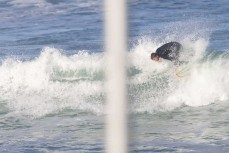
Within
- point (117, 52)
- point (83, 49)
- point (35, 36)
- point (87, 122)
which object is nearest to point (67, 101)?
point (87, 122)

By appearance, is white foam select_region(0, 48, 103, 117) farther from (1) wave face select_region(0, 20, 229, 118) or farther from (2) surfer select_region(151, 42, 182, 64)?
(2) surfer select_region(151, 42, 182, 64)

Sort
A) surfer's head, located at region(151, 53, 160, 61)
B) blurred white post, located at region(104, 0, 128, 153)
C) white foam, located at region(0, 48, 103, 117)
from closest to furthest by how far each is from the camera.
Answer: blurred white post, located at region(104, 0, 128, 153) < surfer's head, located at region(151, 53, 160, 61) < white foam, located at region(0, 48, 103, 117)

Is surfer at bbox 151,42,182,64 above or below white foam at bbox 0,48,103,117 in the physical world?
above

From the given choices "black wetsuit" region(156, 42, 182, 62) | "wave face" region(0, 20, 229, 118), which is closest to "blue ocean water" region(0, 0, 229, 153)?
"wave face" region(0, 20, 229, 118)

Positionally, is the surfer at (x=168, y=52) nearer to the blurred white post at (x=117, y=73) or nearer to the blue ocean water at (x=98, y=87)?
the blue ocean water at (x=98, y=87)

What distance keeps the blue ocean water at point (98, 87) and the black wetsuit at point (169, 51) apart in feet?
2.56

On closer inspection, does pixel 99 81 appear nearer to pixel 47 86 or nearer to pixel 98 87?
pixel 98 87

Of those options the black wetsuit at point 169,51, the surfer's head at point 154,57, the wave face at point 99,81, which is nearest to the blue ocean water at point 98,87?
the wave face at point 99,81

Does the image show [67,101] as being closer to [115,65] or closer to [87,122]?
[87,122]

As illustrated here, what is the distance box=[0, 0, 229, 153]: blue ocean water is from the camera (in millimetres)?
10820

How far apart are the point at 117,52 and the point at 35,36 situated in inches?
849

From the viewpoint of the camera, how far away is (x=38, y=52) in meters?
20.1

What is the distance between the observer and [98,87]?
15609 millimetres

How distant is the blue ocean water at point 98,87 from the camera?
10820mm
